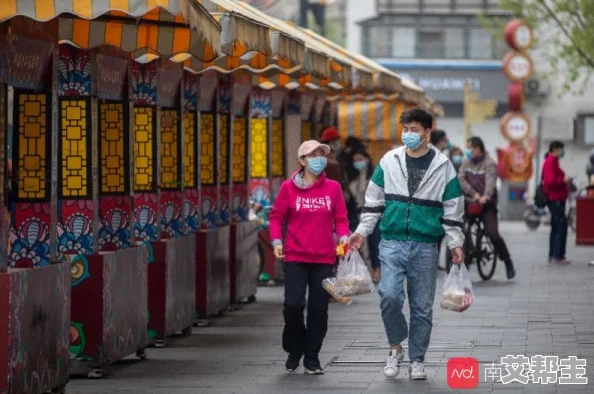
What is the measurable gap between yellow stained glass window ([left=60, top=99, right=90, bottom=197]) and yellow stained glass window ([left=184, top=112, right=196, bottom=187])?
386cm

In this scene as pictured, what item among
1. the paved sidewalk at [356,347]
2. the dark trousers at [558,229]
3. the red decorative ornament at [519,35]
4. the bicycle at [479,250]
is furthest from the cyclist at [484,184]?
Result: the red decorative ornament at [519,35]

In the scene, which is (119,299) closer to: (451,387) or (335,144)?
(451,387)

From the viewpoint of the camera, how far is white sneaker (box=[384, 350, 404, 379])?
13000 mm

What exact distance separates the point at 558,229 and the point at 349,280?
14991mm

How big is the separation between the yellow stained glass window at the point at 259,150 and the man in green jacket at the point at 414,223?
9.29m

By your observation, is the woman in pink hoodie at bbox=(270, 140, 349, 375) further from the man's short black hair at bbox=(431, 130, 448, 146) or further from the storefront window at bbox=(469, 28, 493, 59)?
the storefront window at bbox=(469, 28, 493, 59)

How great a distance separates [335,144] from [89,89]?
696 cm

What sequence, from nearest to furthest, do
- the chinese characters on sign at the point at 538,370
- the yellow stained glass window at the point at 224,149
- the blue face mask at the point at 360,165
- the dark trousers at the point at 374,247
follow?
the chinese characters on sign at the point at 538,370, the yellow stained glass window at the point at 224,149, the blue face mask at the point at 360,165, the dark trousers at the point at 374,247

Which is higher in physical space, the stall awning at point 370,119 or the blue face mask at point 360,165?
the stall awning at point 370,119

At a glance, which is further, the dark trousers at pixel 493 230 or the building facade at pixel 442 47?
the building facade at pixel 442 47

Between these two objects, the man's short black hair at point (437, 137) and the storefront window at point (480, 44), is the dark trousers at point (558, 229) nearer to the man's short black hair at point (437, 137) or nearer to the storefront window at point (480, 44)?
the man's short black hair at point (437, 137)

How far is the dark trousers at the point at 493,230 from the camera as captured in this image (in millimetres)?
23641

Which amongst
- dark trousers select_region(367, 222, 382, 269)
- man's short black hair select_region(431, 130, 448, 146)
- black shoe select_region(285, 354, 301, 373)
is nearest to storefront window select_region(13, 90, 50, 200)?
black shoe select_region(285, 354, 301, 373)

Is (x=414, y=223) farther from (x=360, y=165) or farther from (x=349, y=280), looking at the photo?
(x=360, y=165)
